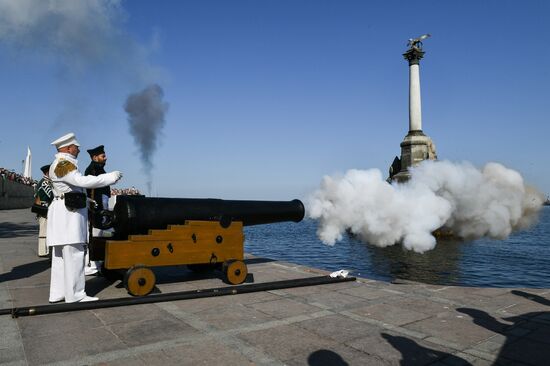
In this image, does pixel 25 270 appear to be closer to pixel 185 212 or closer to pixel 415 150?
pixel 185 212

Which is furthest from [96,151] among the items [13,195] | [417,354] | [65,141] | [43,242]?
[13,195]

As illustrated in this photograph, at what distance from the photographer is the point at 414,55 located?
30.2 meters

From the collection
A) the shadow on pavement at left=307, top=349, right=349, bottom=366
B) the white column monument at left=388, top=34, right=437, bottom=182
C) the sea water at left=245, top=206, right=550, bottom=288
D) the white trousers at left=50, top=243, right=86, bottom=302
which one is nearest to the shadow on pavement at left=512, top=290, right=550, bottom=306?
the shadow on pavement at left=307, top=349, right=349, bottom=366

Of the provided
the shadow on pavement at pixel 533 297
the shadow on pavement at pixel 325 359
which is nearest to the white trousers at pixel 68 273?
the shadow on pavement at pixel 325 359

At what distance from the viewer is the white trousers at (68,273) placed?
15.6ft

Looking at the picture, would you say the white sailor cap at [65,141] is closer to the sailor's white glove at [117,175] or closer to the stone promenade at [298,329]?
the sailor's white glove at [117,175]

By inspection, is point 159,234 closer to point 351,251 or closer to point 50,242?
point 50,242

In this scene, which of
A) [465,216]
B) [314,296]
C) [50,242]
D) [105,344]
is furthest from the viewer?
[465,216]

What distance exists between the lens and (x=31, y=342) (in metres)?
3.44

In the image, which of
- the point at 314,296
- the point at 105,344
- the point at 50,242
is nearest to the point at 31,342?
the point at 105,344

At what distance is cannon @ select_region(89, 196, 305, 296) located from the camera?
17.2ft

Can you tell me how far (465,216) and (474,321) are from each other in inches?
820

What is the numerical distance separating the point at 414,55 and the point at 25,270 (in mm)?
29079

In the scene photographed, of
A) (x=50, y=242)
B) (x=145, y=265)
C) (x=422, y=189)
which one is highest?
(x=422, y=189)
